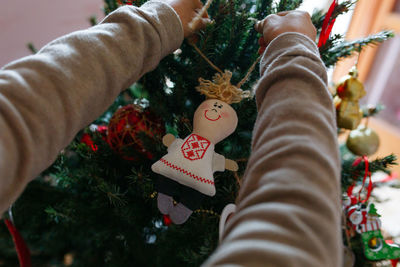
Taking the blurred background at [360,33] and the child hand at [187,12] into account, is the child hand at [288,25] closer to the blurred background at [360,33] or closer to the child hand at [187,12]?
the child hand at [187,12]

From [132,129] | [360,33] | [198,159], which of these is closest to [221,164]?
[198,159]

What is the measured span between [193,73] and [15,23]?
1.04 meters

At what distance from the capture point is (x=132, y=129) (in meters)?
0.46

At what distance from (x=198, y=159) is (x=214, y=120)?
6cm

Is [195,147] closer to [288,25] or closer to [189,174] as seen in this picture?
[189,174]

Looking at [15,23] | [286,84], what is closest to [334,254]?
[286,84]

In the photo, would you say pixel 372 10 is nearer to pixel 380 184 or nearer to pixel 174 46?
pixel 380 184

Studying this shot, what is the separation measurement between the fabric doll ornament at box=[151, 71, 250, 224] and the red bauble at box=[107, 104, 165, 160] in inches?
Answer: 1.9

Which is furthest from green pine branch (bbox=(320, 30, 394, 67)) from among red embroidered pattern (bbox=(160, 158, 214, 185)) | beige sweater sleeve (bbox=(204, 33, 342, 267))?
red embroidered pattern (bbox=(160, 158, 214, 185))

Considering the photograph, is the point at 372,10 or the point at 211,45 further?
the point at 372,10

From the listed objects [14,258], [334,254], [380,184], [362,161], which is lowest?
[14,258]

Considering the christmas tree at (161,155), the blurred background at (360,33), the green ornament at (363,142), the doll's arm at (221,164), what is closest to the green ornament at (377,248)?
the christmas tree at (161,155)

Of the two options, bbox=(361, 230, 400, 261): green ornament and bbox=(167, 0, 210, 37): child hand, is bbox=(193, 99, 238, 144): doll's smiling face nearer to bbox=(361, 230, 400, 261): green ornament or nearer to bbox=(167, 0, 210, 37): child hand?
bbox=(167, 0, 210, 37): child hand

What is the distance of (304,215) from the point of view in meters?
0.24
